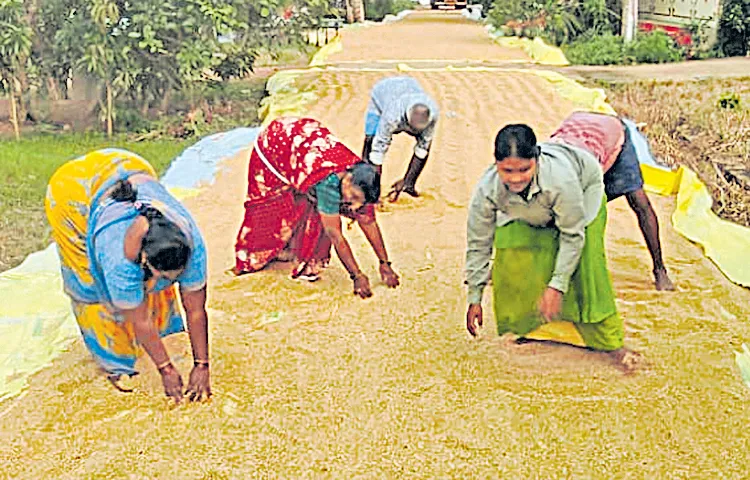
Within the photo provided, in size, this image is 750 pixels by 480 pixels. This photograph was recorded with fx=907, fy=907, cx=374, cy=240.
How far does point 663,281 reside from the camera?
406cm

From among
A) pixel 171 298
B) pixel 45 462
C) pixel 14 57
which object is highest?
pixel 14 57

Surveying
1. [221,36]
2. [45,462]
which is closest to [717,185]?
[45,462]

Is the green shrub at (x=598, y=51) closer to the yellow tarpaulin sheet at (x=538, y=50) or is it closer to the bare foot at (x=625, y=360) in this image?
the yellow tarpaulin sheet at (x=538, y=50)

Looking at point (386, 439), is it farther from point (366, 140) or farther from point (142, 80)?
point (142, 80)

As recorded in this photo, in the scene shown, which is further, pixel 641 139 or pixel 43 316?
pixel 641 139

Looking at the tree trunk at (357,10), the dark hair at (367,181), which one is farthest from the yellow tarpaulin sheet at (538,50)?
the dark hair at (367,181)

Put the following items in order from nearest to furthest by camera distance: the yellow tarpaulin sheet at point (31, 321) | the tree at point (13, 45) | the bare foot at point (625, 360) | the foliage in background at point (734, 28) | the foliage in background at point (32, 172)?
the bare foot at point (625, 360)
the yellow tarpaulin sheet at point (31, 321)
the foliage in background at point (32, 172)
the tree at point (13, 45)
the foliage in background at point (734, 28)

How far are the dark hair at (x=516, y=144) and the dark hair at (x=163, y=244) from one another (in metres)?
1.02

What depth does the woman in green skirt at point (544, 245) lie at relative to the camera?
2932 millimetres

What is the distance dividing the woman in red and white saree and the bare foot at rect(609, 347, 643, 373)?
3.78ft

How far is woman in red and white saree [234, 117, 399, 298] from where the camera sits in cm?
380

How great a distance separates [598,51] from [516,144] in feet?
36.7

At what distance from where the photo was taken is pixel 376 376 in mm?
3268

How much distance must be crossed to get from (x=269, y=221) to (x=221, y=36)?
5.98m
